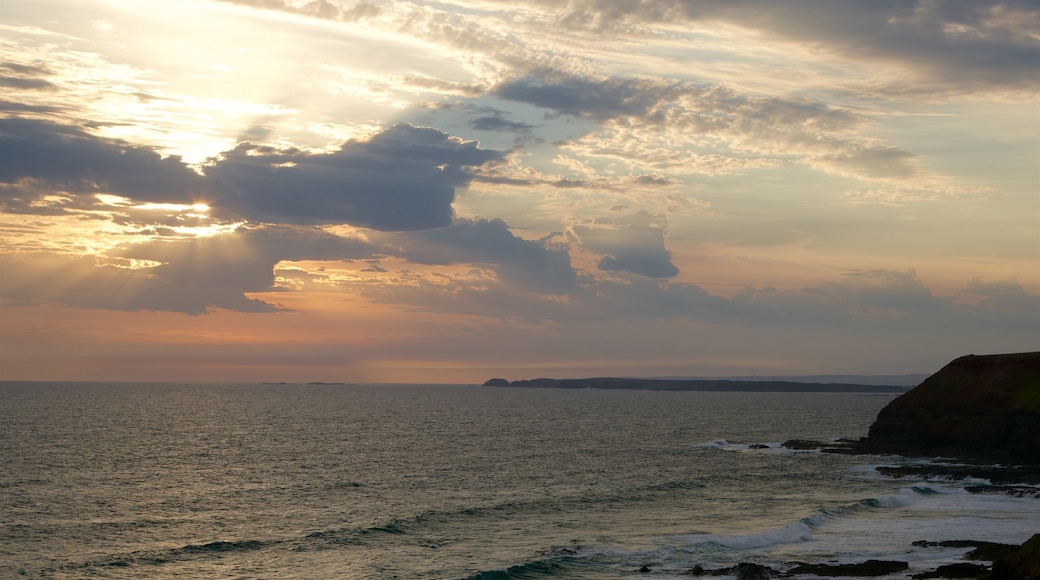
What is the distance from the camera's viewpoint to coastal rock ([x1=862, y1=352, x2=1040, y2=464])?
9456cm

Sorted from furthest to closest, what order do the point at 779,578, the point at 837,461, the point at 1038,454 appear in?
the point at 837,461, the point at 1038,454, the point at 779,578

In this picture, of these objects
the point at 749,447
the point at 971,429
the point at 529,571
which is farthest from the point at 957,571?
the point at 749,447

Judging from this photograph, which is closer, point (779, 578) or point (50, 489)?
point (779, 578)

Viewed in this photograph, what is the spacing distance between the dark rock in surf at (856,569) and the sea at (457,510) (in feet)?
2.67

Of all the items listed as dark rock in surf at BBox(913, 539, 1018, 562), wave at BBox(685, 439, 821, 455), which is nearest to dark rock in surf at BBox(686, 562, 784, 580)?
dark rock in surf at BBox(913, 539, 1018, 562)

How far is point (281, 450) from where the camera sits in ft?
356

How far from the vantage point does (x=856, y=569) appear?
45344 mm

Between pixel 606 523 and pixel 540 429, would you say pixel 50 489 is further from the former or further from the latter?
pixel 540 429

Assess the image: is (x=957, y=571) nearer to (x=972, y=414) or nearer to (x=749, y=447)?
(x=972, y=414)

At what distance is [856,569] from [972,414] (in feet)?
223

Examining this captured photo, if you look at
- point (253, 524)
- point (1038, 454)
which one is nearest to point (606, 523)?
point (253, 524)

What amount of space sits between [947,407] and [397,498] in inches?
2851

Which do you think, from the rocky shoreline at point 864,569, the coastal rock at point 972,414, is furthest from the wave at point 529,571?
the coastal rock at point 972,414

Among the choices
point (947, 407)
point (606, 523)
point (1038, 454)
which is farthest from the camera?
point (947, 407)
